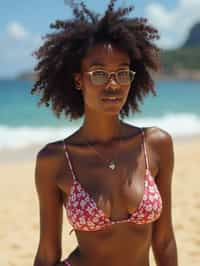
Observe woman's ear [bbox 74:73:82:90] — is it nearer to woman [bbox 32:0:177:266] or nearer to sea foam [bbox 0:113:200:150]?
woman [bbox 32:0:177:266]

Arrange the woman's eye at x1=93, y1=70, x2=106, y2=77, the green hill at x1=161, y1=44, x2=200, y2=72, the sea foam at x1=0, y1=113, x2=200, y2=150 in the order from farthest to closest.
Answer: the green hill at x1=161, y1=44, x2=200, y2=72 < the sea foam at x1=0, y1=113, x2=200, y2=150 < the woman's eye at x1=93, y1=70, x2=106, y2=77

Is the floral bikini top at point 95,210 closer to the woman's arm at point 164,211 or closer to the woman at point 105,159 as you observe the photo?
the woman at point 105,159

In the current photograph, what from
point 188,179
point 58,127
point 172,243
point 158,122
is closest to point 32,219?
point 188,179

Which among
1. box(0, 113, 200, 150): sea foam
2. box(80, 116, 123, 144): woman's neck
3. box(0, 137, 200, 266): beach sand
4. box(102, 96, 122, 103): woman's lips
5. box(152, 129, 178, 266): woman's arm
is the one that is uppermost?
box(102, 96, 122, 103): woman's lips

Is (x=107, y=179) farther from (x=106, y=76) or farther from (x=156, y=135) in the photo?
(x=106, y=76)

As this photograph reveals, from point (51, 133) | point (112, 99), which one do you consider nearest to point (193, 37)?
point (51, 133)

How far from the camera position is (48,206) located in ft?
8.39

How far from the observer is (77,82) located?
2.62 m

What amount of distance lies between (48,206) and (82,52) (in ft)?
2.25

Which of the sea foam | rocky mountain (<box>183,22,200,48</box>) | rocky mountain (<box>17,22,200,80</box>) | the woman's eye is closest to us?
the woman's eye

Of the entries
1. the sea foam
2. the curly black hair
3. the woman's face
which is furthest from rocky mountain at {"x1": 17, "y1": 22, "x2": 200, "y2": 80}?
the woman's face

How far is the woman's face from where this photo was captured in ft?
7.85

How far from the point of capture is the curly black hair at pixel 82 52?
2.48 m

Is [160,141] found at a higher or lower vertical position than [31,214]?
higher
